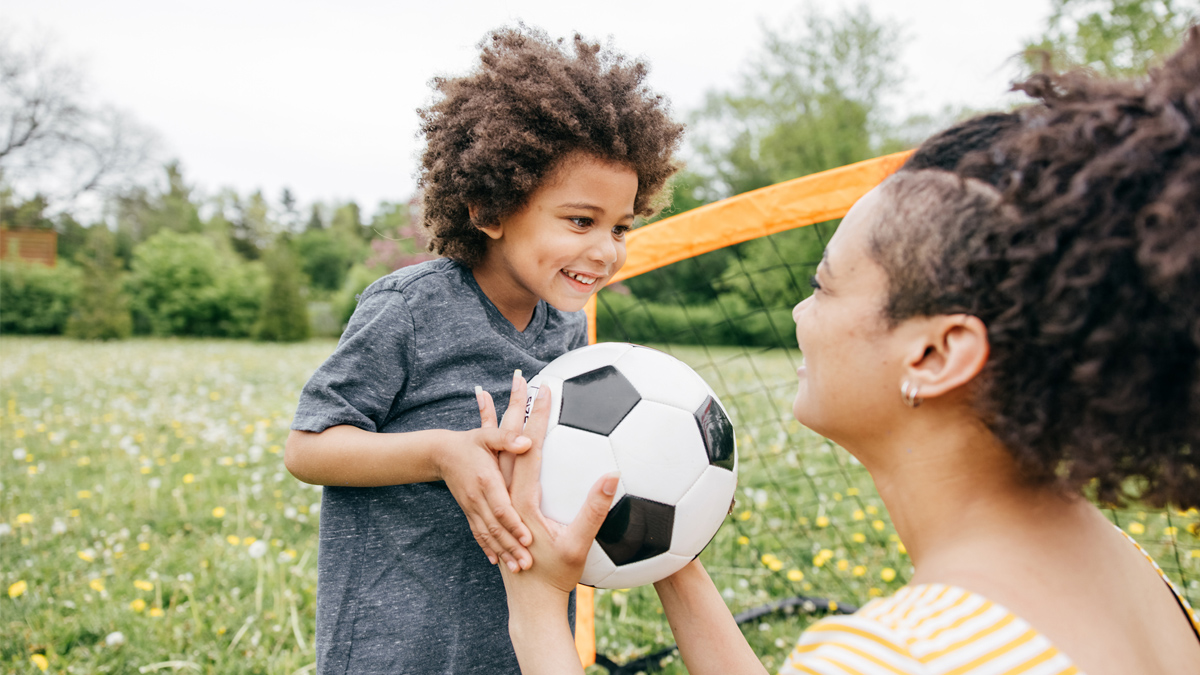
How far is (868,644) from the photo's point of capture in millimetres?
915

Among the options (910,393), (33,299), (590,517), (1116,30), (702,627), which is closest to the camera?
(910,393)

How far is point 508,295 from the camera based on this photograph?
6.54ft

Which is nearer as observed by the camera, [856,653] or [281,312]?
[856,653]

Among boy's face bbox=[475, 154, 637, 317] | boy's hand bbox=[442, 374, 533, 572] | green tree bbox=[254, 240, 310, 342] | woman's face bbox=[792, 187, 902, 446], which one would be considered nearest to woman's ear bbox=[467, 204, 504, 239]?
boy's face bbox=[475, 154, 637, 317]

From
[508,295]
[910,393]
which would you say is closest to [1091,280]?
[910,393]

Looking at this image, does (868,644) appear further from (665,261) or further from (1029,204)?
(665,261)

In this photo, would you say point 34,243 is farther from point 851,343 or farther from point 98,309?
point 851,343

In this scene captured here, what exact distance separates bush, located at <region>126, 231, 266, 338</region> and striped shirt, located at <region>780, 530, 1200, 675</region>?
87.8 ft

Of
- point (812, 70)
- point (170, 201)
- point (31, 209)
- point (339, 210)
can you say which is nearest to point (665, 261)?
point (812, 70)

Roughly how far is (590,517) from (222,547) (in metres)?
3.14

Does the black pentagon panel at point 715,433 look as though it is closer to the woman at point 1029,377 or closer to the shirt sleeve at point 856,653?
the woman at point 1029,377

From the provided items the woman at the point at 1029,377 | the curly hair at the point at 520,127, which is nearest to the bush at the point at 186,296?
the curly hair at the point at 520,127

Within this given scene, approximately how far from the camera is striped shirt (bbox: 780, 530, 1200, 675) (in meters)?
0.88

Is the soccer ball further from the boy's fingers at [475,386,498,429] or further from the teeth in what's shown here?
the teeth
